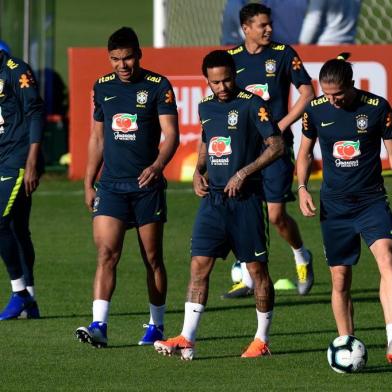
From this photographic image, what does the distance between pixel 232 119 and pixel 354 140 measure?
864 mm

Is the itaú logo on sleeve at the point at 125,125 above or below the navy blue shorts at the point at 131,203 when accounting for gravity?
above

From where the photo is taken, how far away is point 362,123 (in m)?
10.6

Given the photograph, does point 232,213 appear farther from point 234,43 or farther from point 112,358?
point 234,43

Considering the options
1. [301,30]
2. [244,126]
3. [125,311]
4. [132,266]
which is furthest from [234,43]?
[244,126]

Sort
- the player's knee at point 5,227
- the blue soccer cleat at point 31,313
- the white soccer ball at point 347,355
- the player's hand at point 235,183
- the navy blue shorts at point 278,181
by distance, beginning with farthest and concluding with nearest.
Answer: the navy blue shorts at point 278,181
the blue soccer cleat at point 31,313
the player's knee at point 5,227
the player's hand at point 235,183
the white soccer ball at point 347,355

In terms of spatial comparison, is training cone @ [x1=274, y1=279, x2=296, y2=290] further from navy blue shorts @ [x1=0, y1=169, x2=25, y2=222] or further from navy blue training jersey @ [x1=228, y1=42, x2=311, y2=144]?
navy blue shorts @ [x1=0, y1=169, x2=25, y2=222]

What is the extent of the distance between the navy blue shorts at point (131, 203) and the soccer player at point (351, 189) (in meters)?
1.23

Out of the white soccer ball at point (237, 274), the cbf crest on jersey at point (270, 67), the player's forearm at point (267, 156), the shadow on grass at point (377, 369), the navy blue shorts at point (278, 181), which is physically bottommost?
the white soccer ball at point (237, 274)

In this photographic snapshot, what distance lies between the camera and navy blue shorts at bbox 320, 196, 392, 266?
10.7m

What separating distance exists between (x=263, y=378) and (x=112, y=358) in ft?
4.21

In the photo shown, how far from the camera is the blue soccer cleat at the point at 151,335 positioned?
457 inches

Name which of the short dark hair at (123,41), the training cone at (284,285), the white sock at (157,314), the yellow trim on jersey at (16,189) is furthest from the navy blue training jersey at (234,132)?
the training cone at (284,285)

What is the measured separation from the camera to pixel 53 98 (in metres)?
25.9

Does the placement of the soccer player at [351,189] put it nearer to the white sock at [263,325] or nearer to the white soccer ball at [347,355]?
the white soccer ball at [347,355]
